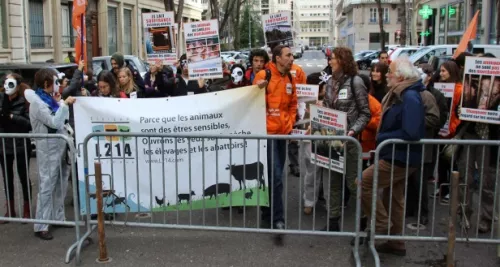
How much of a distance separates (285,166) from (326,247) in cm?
103

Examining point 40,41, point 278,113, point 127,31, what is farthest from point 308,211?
point 127,31

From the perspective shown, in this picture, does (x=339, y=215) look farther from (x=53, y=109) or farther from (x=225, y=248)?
(x=53, y=109)

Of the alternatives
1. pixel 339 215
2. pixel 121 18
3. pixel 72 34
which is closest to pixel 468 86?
pixel 339 215

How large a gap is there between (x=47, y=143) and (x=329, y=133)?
2889mm

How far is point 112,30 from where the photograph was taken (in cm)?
3372

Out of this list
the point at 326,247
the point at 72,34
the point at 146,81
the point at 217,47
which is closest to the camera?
the point at 326,247

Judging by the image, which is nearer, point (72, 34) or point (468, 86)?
point (468, 86)

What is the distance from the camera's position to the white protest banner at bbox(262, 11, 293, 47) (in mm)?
8625

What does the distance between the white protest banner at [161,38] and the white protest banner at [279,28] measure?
1530mm

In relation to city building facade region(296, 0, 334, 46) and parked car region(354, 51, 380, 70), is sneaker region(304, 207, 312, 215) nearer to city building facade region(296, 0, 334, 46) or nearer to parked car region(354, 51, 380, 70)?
parked car region(354, 51, 380, 70)

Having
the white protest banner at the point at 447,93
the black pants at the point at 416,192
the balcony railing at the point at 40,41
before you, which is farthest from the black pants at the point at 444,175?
the balcony railing at the point at 40,41

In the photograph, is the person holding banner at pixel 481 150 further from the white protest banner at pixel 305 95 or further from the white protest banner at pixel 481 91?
the white protest banner at pixel 305 95

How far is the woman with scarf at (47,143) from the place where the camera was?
548 centimetres

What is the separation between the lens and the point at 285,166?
5914 millimetres
